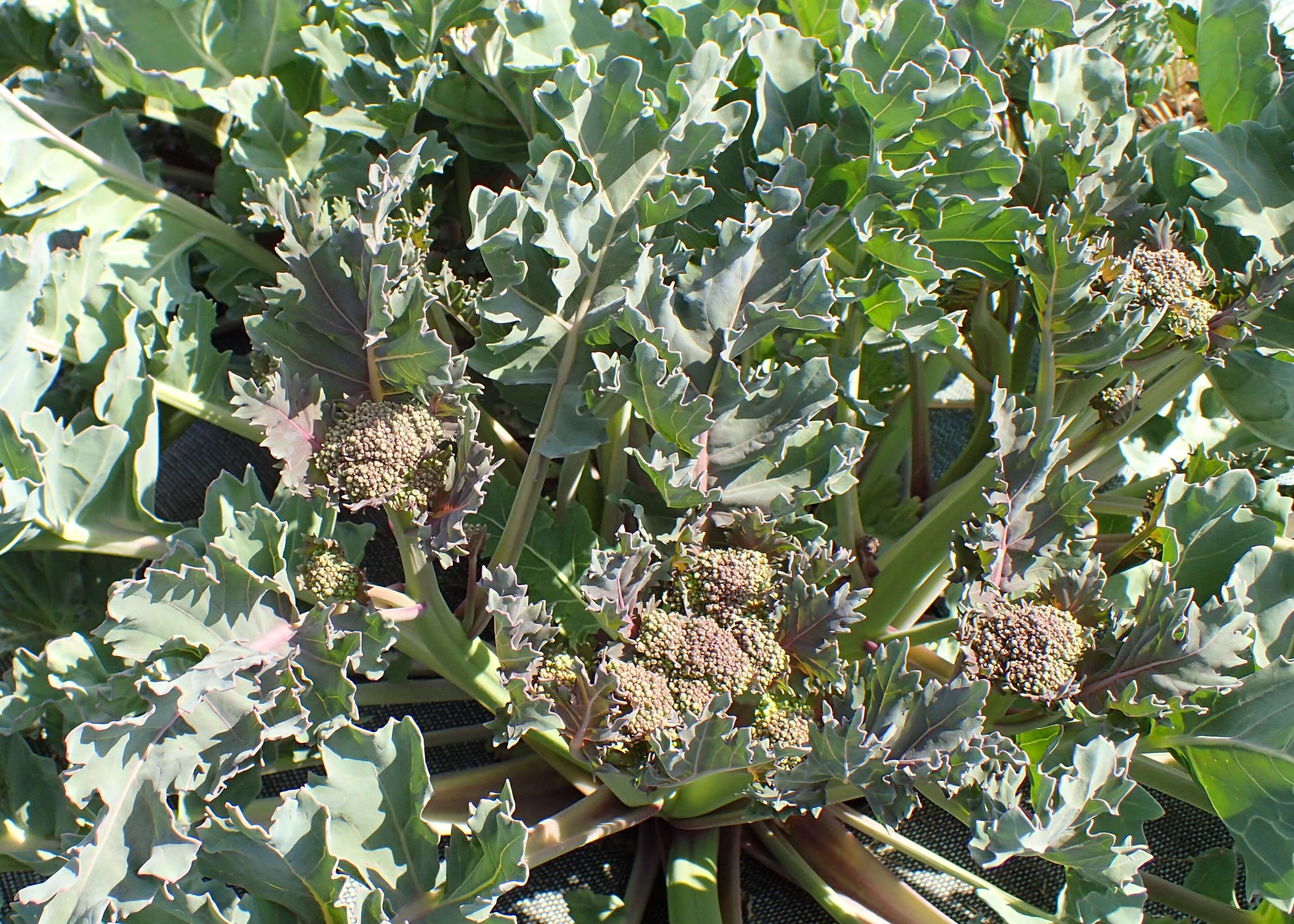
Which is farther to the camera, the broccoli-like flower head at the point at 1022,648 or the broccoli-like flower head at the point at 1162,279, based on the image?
the broccoli-like flower head at the point at 1162,279

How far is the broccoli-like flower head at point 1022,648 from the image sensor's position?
0.73 metres

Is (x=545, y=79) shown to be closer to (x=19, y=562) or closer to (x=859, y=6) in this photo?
(x=859, y=6)

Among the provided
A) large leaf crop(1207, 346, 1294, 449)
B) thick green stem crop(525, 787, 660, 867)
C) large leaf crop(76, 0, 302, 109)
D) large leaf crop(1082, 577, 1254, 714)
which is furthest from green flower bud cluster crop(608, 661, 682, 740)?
large leaf crop(76, 0, 302, 109)

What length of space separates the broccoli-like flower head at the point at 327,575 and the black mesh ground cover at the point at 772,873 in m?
0.13

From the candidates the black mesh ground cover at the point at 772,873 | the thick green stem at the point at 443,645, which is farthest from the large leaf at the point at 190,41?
the thick green stem at the point at 443,645

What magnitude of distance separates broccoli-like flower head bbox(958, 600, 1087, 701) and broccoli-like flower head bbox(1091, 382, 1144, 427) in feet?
0.89

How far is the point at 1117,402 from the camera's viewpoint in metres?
0.94

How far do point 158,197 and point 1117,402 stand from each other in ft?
3.30

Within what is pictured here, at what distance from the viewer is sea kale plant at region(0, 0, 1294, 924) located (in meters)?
0.70

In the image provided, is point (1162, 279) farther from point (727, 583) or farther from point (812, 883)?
point (812, 883)

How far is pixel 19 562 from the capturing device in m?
0.95

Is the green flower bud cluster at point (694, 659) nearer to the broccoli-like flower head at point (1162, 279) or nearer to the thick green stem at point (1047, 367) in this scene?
the thick green stem at point (1047, 367)

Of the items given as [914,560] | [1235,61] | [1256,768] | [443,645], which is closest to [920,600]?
[914,560]

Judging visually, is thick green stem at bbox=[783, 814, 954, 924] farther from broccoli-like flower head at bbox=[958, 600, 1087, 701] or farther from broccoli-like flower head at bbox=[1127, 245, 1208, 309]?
broccoli-like flower head at bbox=[1127, 245, 1208, 309]
